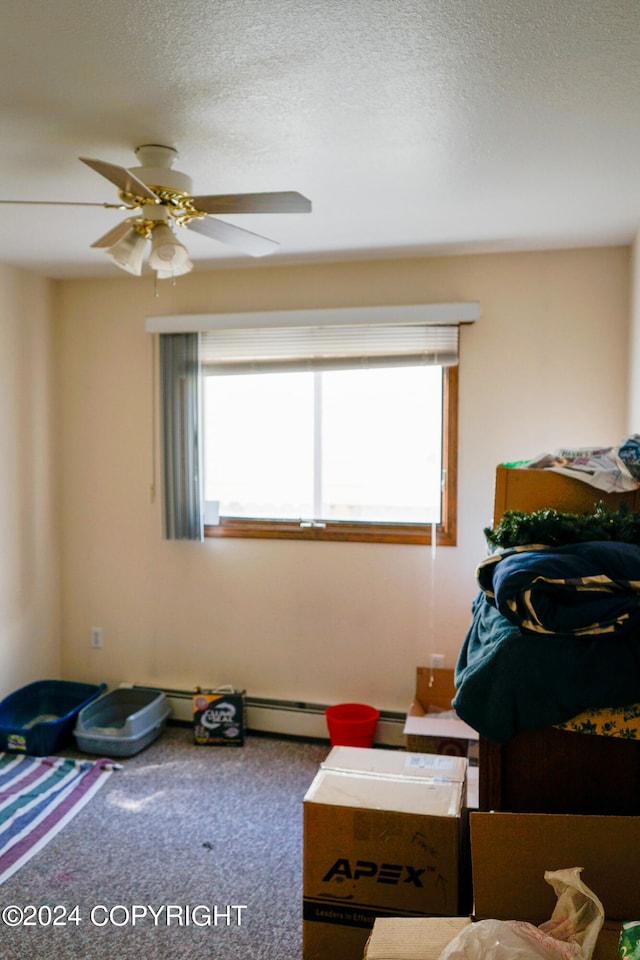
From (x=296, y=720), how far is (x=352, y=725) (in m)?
0.47

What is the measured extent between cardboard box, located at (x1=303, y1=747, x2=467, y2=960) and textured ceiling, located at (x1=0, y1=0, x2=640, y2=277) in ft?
6.06

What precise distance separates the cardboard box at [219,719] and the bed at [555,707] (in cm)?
214

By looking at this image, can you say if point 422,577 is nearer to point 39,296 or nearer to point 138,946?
point 138,946

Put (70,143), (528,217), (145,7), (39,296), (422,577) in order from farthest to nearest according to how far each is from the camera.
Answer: (39,296) → (422,577) → (528,217) → (70,143) → (145,7)

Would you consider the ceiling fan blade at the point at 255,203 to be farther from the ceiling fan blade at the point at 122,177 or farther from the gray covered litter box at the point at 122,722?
the gray covered litter box at the point at 122,722

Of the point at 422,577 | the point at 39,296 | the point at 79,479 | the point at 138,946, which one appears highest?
A: the point at 39,296

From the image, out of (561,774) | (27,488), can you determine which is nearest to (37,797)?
(27,488)

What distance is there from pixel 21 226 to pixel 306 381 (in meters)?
1.53

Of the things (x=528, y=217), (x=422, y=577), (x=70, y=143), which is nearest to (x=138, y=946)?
(x=422, y=577)

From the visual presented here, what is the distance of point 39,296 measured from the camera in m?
4.02

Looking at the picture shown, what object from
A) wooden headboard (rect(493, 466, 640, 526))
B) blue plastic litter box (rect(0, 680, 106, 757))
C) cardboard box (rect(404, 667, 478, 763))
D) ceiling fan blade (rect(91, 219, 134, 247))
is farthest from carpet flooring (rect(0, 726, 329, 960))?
ceiling fan blade (rect(91, 219, 134, 247))

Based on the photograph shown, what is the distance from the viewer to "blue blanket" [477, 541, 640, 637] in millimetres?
1572

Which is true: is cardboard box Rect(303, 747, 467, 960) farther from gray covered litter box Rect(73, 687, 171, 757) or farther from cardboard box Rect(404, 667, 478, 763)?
gray covered litter box Rect(73, 687, 171, 757)

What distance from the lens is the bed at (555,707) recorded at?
158 centimetres
